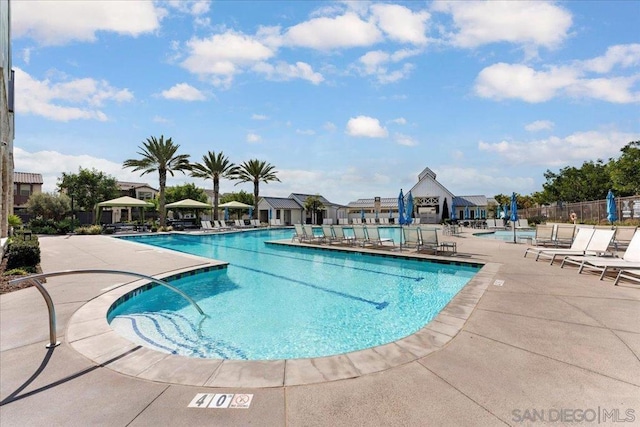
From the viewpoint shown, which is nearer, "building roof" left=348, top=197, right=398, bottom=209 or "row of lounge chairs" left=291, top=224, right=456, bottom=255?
"row of lounge chairs" left=291, top=224, right=456, bottom=255

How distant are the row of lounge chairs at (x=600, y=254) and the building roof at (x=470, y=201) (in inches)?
1535

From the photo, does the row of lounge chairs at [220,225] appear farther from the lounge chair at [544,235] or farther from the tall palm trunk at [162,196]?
the lounge chair at [544,235]

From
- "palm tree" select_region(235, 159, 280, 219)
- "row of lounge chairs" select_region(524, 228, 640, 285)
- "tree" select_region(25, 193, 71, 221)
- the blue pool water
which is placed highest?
"palm tree" select_region(235, 159, 280, 219)

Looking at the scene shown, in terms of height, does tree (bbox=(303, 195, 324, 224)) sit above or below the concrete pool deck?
above

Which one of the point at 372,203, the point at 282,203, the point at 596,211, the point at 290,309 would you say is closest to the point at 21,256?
the point at 290,309

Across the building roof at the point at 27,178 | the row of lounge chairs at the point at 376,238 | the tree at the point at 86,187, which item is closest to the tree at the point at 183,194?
the tree at the point at 86,187

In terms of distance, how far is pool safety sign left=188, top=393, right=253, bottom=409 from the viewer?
2506 millimetres

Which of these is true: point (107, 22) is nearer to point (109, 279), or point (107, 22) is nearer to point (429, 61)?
point (109, 279)

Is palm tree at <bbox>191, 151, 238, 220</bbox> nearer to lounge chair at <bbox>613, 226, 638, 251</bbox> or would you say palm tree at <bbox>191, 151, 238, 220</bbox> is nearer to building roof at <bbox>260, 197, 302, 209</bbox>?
building roof at <bbox>260, 197, 302, 209</bbox>

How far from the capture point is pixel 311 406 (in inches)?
97.2

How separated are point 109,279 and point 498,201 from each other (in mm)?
59849

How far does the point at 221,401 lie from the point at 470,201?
50.9 m

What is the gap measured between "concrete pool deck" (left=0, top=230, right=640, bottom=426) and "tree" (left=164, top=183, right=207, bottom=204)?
144 ft

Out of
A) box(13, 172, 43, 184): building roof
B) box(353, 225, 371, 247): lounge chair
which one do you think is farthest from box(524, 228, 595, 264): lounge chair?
box(13, 172, 43, 184): building roof
